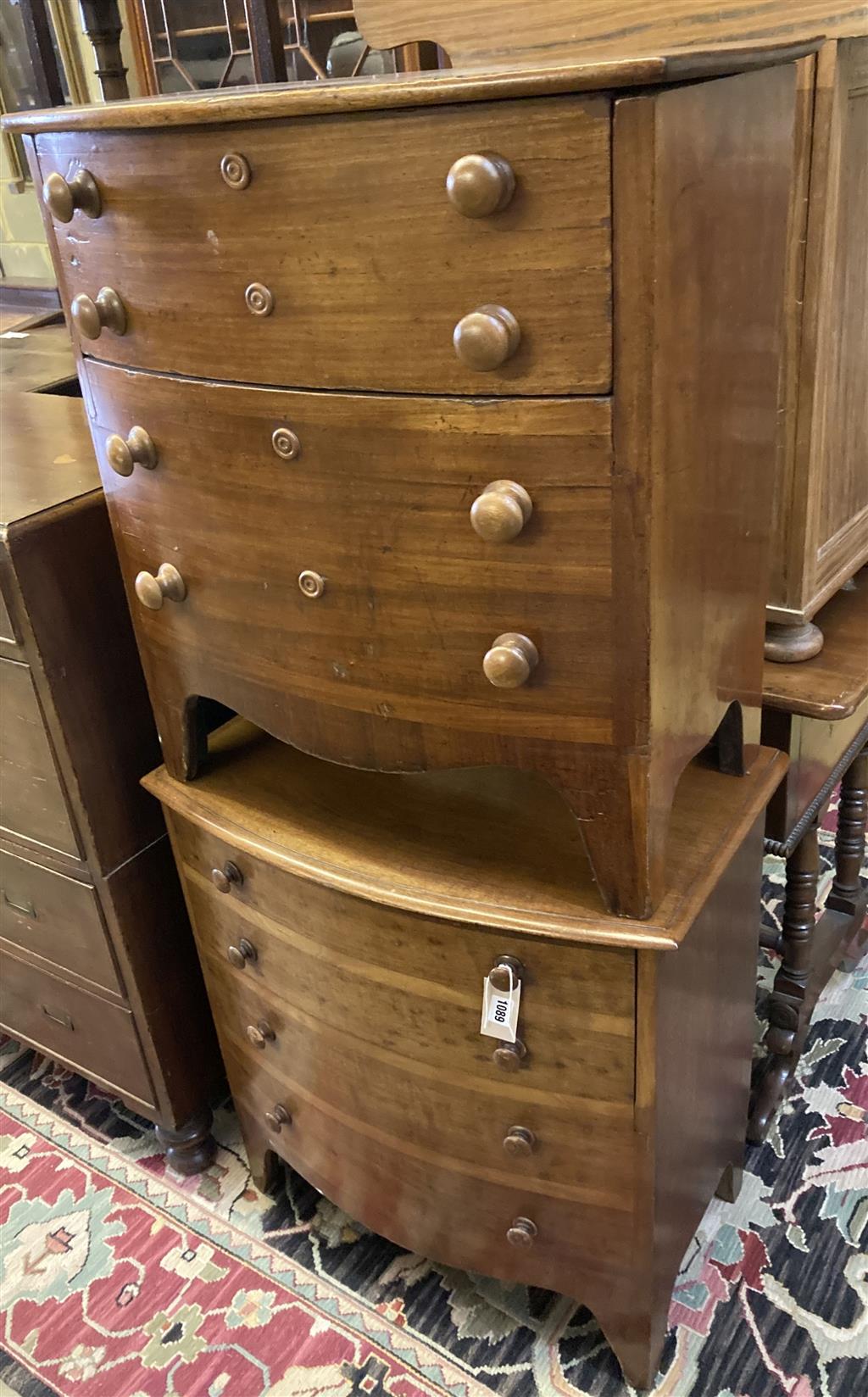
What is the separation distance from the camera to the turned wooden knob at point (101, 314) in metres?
0.92

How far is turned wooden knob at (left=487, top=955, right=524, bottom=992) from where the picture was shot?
0.98 meters

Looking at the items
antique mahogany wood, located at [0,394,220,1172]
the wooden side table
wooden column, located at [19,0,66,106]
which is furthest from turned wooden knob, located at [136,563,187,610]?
wooden column, located at [19,0,66,106]

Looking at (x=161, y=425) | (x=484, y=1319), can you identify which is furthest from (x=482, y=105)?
(x=484, y=1319)

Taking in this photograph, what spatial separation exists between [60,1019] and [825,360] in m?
1.29

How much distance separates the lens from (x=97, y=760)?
1.27 metres

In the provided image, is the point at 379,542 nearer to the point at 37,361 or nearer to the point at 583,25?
the point at 583,25

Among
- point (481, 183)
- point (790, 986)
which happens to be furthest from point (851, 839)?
point (481, 183)

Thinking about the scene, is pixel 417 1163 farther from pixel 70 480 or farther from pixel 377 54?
pixel 377 54

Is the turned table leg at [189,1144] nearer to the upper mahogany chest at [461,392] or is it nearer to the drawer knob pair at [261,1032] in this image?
the drawer knob pair at [261,1032]

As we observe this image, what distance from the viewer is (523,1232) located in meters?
1.12

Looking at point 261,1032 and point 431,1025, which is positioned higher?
point 431,1025

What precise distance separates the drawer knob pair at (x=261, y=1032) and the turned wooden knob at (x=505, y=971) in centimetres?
38

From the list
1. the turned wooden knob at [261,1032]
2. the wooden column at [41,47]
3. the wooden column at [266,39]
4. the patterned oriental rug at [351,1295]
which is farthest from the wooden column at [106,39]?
the patterned oriental rug at [351,1295]

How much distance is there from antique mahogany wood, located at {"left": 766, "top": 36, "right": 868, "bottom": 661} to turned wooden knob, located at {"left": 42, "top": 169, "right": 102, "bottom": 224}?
1.99 ft
